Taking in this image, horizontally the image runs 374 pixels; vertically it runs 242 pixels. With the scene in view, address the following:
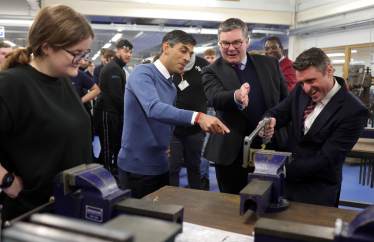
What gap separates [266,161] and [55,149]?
82 cm

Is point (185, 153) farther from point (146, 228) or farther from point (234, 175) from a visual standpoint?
point (146, 228)

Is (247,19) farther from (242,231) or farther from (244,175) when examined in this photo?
(242,231)

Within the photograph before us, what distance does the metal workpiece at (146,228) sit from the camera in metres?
0.56

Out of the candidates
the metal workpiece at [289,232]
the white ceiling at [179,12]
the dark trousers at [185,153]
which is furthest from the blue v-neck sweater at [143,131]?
the white ceiling at [179,12]

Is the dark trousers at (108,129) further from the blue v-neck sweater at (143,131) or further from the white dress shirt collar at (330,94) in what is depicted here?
the white dress shirt collar at (330,94)

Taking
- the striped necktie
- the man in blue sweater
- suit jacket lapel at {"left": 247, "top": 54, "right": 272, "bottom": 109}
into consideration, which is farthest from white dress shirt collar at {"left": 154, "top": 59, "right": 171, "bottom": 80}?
the striped necktie

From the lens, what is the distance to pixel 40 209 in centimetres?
92

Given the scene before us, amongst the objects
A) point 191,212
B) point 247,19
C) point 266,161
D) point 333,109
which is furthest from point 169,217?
point 247,19

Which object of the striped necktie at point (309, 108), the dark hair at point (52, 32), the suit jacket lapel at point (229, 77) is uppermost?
the dark hair at point (52, 32)

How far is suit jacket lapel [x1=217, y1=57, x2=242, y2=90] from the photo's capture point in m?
1.87

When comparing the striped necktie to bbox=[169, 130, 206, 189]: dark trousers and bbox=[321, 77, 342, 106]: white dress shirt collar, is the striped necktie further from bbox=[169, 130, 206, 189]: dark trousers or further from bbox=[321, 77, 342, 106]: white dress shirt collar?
bbox=[169, 130, 206, 189]: dark trousers

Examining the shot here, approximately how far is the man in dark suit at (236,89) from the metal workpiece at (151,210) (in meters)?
1.03

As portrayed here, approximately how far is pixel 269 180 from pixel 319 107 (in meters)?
0.69

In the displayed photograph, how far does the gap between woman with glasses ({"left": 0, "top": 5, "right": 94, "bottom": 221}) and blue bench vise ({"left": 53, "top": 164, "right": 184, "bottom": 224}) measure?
0.24 m
